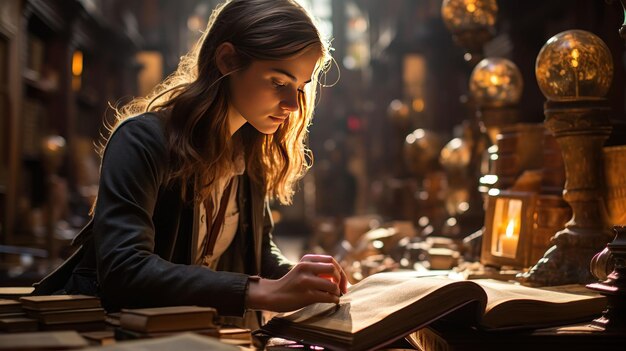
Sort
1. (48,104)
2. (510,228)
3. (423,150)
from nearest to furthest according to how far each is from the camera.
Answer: (510,228), (423,150), (48,104)

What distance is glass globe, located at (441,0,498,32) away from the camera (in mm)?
3893

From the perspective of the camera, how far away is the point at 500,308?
1.72 meters

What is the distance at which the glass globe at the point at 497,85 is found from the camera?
11.9ft

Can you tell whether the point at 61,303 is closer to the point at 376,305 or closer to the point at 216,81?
the point at 376,305

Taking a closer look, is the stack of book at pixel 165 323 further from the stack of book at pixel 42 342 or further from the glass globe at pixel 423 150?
the glass globe at pixel 423 150

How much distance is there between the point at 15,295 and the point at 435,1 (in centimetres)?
979

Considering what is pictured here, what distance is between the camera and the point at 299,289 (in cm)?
176

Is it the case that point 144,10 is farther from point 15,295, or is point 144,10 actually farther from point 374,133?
point 15,295

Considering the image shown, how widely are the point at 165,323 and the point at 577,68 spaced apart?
1477 millimetres

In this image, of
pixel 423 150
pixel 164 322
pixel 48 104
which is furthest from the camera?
pixel 48 104

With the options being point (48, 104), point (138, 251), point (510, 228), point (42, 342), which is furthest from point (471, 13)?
point (48, 104)

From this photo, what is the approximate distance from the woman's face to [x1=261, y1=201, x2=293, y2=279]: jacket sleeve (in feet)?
1.64

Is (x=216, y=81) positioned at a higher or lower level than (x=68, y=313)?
higher

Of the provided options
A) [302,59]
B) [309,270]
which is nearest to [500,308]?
[309,270]
